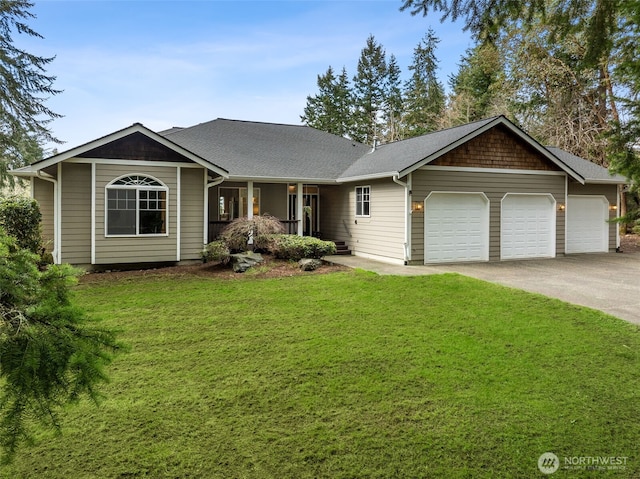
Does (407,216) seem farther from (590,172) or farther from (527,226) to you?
(590,172)

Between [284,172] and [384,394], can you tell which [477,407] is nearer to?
[384,394]

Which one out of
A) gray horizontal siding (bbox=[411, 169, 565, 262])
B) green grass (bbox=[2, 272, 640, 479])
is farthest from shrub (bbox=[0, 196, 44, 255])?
gray horizontal siding (bbox=[411, 169, 565, 262])

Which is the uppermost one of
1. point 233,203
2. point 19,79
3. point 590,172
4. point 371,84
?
point 371,84

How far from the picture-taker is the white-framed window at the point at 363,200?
13.9 m

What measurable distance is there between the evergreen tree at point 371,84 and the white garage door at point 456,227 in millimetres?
26634

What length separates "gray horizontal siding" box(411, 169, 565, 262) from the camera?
12.0 meters

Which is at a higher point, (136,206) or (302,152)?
(302,152)

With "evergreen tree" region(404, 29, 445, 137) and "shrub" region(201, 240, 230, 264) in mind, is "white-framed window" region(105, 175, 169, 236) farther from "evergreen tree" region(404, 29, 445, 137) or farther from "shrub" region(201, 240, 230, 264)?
"evergreen tree" region(404, 29, 445, 137)

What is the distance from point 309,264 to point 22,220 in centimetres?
718

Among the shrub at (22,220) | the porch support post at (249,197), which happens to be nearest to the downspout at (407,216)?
the porch support post at (249,197)

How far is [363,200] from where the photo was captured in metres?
14.2

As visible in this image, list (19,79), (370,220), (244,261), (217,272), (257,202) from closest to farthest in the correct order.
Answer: (217,272) → (244,261) → (370,220) → (257,202) → (19,79)

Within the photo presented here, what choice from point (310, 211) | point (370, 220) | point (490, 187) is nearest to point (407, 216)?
point (370, 220)

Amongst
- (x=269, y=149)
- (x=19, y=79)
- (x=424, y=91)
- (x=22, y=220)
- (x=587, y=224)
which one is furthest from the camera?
(x=424, y=91)
